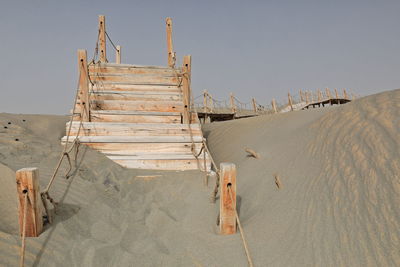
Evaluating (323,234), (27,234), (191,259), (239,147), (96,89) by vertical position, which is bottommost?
(191,259)

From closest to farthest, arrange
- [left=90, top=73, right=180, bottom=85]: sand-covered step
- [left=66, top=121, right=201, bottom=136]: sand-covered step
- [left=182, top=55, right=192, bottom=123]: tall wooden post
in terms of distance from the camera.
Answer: [left=66, top=121, right=201, bottom=136]: sand-covered step < [left=182, top=55, right=192, bottom=123]: tall wooden post < [left=90, top=73, right=180, bottom=85]: sand-covered step

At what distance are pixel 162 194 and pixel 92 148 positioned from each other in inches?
73.8

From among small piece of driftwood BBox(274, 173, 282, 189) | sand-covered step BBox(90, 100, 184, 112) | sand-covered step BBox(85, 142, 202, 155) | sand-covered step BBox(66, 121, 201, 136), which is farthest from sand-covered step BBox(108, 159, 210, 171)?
sand-covered step BBox(90, 100, 184, 112)

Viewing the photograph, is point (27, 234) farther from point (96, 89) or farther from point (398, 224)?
point (96, 89)

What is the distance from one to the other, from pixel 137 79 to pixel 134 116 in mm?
1939

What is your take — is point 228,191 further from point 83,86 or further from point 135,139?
point 83,86

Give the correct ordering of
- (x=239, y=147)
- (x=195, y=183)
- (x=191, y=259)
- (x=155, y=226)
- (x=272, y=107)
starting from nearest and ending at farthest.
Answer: (x=191, y=259), (x=155, y=226), (x=195, y=183), (x=239, y=147), (x=272, y=107)

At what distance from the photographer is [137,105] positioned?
6.67 meters

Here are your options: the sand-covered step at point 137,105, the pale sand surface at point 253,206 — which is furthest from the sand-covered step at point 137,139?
the sand-covered step at point 137,105

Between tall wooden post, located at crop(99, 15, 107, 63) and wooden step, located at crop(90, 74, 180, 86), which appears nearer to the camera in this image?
wooden step, located at crop(90, 74, 180, 86)

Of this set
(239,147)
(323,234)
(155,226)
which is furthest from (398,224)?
(239,147)

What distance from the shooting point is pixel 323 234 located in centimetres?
265

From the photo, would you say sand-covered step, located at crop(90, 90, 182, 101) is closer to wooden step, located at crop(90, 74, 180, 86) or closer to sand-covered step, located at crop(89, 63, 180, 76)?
wooden step, located at crop(90, 74, 180, 86)

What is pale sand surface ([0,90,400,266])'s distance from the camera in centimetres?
252
